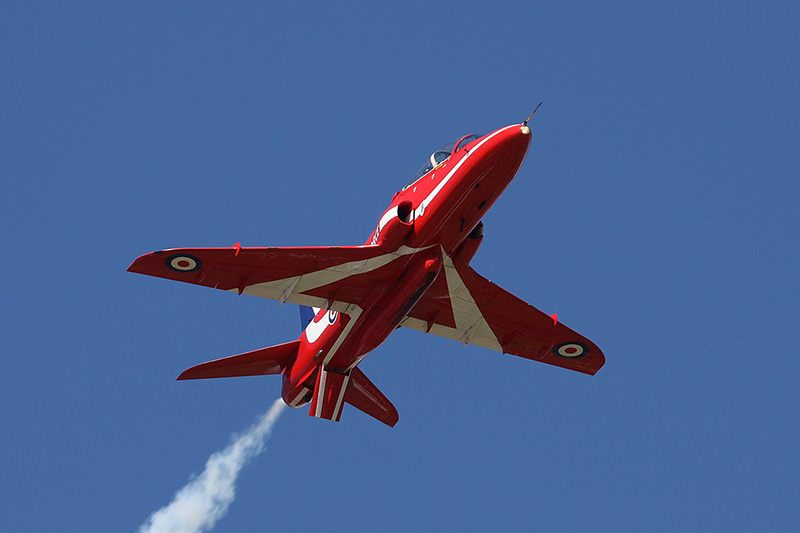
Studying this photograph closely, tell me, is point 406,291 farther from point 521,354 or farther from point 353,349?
point 521,354

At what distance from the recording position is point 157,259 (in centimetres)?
2931

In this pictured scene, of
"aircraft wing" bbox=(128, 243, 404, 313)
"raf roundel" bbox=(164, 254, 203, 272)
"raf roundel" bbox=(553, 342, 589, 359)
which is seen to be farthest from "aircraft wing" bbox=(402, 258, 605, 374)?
Result: "raf roundel" bbox=(164, 254, 203, 272)

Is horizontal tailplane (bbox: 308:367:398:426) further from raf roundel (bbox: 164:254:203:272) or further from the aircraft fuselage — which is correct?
raf roundel (bbox: 164:254:203:272)

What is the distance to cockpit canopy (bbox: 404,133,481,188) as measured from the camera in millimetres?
29609

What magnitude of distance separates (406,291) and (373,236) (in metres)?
1.82

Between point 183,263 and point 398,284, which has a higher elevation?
point 398,284

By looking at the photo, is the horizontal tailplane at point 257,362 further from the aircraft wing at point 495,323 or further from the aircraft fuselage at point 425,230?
the aircraft wing at point 495,323

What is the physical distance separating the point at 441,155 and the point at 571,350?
941cm

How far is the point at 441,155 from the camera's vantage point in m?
30.0

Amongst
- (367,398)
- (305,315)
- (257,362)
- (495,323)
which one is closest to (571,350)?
(495,323)

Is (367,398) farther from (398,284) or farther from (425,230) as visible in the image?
(425,230)

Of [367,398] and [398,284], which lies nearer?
[398,284]

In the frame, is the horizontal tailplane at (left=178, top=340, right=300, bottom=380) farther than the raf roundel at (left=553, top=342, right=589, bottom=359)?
No

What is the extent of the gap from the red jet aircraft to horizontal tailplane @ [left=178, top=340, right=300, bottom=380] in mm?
32
